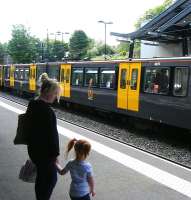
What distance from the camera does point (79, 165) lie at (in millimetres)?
5543

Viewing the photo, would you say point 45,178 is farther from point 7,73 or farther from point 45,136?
point 7,73

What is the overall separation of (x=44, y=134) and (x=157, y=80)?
34.0 feet

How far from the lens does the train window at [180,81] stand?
1411 cm

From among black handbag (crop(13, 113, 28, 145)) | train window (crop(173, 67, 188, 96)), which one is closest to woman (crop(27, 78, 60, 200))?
black handbag (crop(13, 113, 28, 145))

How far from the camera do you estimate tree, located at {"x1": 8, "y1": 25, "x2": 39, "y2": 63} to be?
254 ft

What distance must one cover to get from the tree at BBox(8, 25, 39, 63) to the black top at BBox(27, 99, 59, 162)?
72242 mm

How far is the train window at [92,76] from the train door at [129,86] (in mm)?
2828

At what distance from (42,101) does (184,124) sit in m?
8.73

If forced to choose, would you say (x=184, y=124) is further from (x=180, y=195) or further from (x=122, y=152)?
(x=180, y=195)

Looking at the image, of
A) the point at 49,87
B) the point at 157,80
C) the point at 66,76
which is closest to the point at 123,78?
the point at 157,80

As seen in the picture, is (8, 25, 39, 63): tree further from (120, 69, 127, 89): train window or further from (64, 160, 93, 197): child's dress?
(64, 160, 93, 197): child's dress

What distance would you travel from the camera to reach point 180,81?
1441 cm

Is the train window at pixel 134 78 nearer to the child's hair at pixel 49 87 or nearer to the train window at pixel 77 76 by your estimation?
the train window at pixel 77 76

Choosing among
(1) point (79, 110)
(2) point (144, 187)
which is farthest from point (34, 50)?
(2) point (144, 187)
